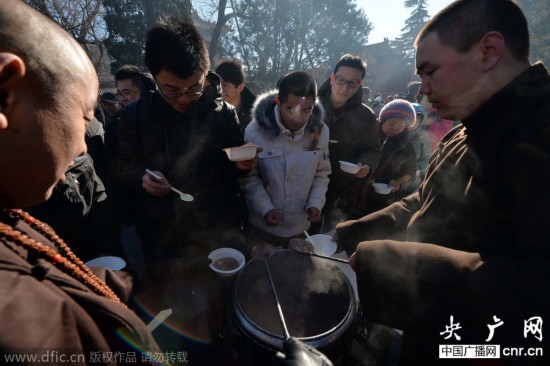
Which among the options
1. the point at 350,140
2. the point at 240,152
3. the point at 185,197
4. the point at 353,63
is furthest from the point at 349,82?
the point at 185,197

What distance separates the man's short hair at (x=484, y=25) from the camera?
160 cm

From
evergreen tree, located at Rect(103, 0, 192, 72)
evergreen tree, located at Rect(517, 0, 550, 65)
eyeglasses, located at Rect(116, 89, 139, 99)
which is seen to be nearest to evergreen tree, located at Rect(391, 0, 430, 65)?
evergreen tree, located at Rect(517, 0, 550, 65)

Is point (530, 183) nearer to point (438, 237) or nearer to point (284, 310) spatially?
point (438, 237)

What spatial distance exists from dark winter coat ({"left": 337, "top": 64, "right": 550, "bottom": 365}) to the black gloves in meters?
0.42

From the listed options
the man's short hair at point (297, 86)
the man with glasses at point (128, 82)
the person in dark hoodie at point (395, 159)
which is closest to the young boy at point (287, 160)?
the man's short hair at point (297, 86)

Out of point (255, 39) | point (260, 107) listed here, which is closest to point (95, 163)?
point (260, 107)

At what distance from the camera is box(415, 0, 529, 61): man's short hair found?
160 cm

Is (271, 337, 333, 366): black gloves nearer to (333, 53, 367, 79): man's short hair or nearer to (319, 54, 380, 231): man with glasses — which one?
(319, 54, 380, 231): man with glasses

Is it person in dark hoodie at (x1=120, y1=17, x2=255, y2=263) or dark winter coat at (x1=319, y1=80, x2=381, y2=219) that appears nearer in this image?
person in dark hoodie at (x1=120, y1=17, x2=255, y2=263)

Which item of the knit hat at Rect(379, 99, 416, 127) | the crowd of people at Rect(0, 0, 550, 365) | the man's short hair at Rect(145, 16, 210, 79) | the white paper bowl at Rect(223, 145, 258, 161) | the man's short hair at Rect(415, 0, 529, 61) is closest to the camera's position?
the crowd of people at Rect(0, 0, 550, 365)

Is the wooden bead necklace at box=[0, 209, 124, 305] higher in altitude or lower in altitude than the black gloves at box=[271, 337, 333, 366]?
higher

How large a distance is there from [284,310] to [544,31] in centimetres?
4037

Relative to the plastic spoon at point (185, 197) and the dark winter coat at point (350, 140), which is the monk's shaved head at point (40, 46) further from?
the dark winter coat at point (350, 140)

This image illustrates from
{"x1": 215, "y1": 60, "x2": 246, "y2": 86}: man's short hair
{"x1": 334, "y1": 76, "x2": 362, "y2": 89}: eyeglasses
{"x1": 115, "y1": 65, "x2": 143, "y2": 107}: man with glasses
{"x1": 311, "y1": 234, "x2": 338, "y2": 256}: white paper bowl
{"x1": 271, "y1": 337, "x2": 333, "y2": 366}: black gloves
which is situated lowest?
{"x1": 311, "y1": 234, "x2": 338, "y2": 256}: white paper bowl
